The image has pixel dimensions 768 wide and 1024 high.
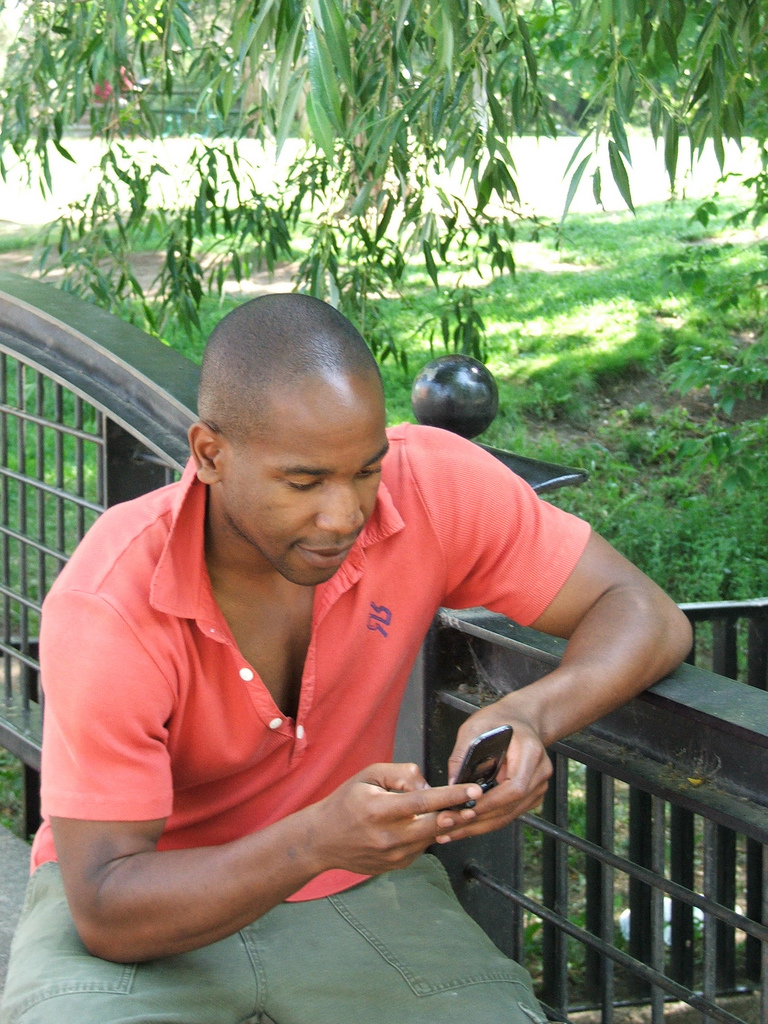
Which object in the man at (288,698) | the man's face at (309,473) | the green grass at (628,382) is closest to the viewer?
the man at (288,698)

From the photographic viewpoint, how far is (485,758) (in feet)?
5.15

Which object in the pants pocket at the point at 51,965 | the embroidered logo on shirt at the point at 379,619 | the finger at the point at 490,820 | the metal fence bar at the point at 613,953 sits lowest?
the metal fence bar at the point at 613,953

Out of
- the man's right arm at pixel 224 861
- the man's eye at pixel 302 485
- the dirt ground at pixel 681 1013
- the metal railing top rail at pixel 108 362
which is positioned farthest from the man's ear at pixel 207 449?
the dirt ground at pixel 681 1013

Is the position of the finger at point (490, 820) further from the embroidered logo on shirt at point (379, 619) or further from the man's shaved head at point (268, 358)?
the man's shaved head at point (268, 358)

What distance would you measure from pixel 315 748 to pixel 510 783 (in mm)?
413

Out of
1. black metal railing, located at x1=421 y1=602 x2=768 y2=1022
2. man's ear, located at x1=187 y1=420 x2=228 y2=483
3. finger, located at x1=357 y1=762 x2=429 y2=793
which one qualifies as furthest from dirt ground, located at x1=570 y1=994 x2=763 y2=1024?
man's ear, located at x1=187 y1=420 x2=228 y2=483

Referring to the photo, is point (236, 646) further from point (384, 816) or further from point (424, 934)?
point (424, 934)

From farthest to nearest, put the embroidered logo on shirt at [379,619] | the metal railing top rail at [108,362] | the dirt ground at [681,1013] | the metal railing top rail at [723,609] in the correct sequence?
the dirt ground at [681,1013] < the metal railing top rail at [723,609] < the metal railing top rail at [108,362] < the embroidered logo on shirt at [379,619]

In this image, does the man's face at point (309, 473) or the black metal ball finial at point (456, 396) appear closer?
the man's face at point (309, 473)

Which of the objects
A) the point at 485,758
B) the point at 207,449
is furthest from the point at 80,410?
the point at 485,758

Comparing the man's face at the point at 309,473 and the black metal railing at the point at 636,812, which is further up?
the man's face at the point at 309,473

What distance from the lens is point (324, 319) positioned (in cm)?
177

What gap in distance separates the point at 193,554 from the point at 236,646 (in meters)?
0.15

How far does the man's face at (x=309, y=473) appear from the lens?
169 cm
